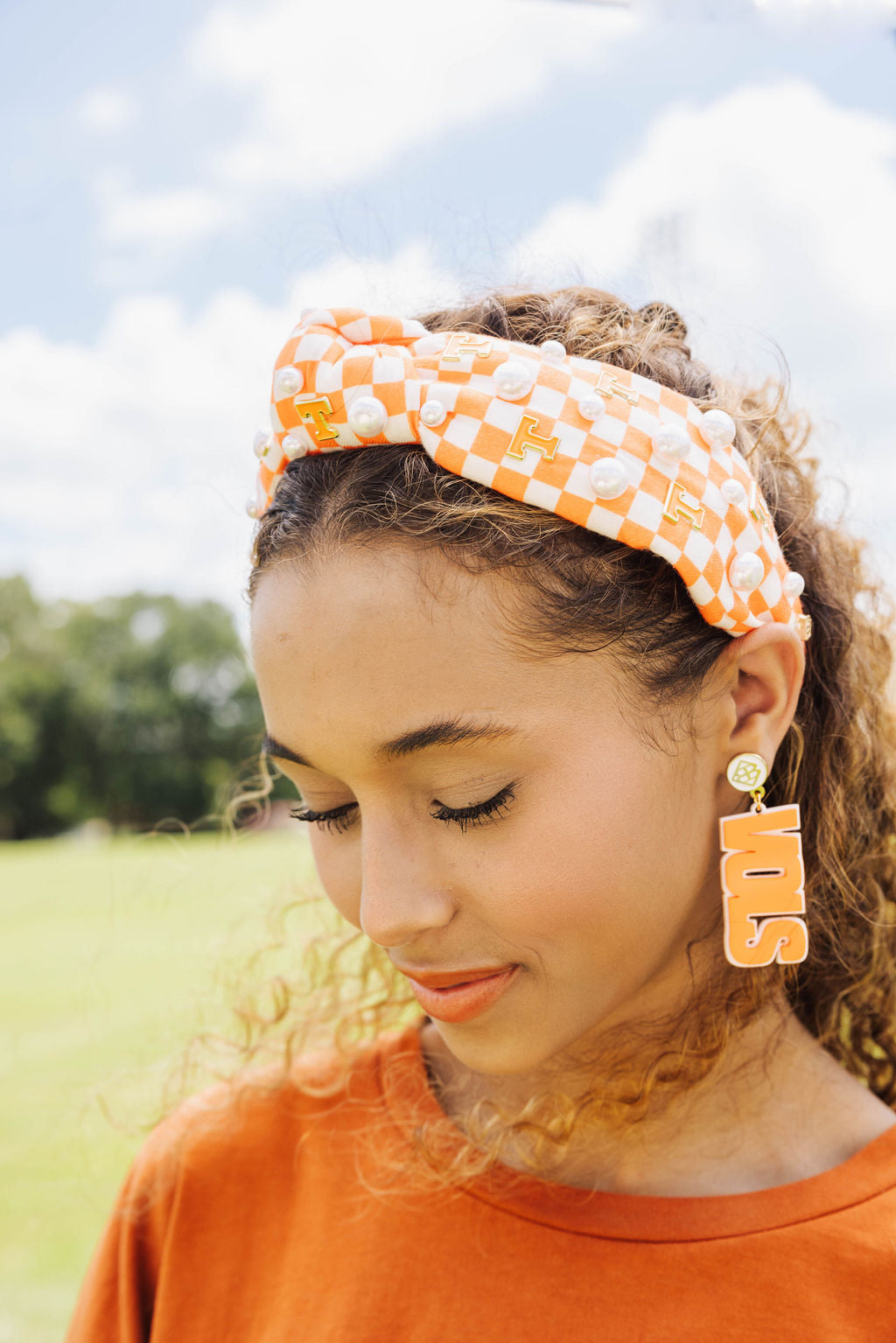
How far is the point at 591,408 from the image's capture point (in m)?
1.25

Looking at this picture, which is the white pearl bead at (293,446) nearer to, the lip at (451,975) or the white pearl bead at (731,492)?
the white pearl bead at (731,492)

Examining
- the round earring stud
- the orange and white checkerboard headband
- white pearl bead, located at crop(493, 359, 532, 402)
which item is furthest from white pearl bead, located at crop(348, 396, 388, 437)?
the round earring stud

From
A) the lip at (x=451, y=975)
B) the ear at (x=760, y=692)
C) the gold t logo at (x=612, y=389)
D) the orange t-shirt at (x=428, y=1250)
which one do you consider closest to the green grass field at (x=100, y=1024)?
the orange t-shirt at (x=428, y=1250)

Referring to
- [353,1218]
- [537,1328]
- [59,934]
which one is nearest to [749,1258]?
[537,1328]

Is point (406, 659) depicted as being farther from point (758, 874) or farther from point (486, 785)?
point (758, 874)

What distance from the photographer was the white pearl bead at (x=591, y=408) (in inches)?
49.1

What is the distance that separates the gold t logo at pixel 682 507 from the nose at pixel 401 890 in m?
0.48

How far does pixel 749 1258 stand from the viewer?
1265 mm

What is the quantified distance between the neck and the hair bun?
38.3 inches

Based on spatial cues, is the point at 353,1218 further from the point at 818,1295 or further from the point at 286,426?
the point at 286,426

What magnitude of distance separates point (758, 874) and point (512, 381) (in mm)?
661

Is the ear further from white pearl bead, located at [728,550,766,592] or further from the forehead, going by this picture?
the forehead

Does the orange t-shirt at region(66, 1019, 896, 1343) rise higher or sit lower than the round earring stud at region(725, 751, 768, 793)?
lower

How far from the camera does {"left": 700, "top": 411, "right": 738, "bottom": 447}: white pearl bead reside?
1.34 metres
